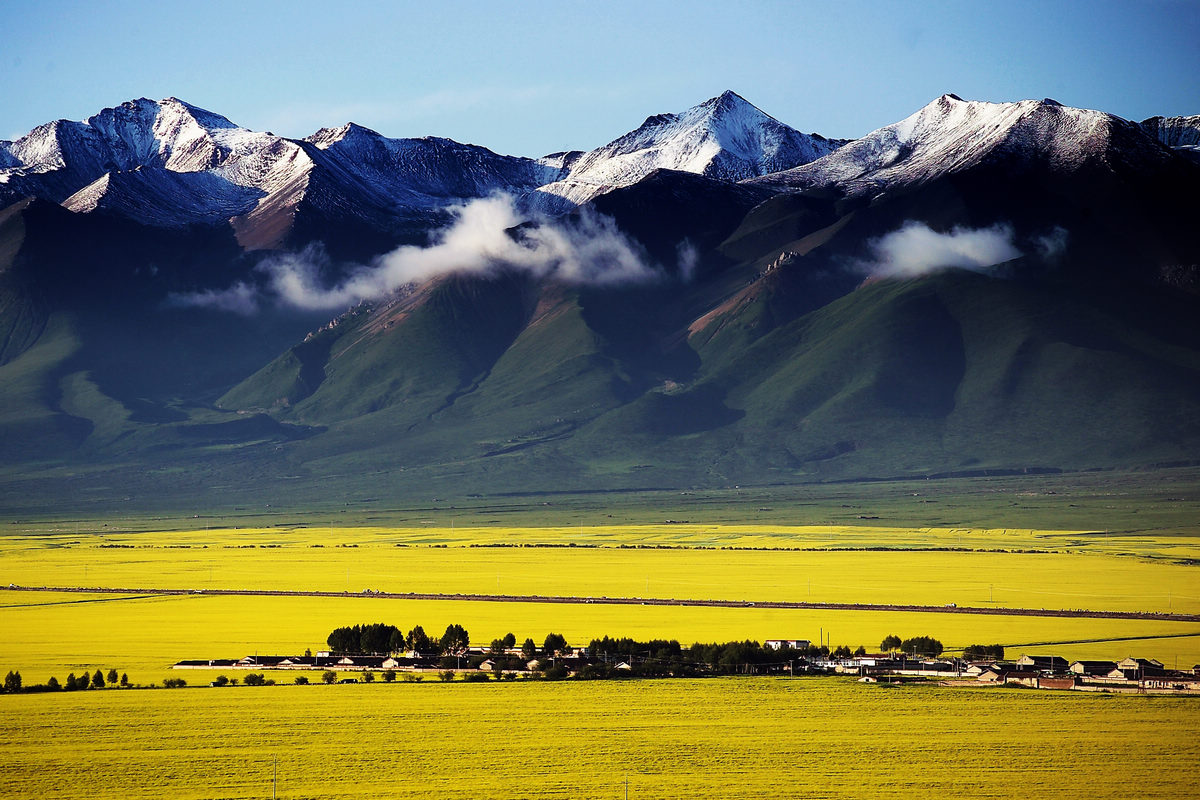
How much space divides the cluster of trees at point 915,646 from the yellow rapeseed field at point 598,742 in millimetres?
9334

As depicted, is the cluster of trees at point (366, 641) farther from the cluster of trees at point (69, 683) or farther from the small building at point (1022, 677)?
the small building at point (1022, 677)

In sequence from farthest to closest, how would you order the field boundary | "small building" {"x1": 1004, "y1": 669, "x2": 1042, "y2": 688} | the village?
the field boundary, "small building" {"x1": 1004, "y1": 669, "x2": 1042, "y2": 688}, the village

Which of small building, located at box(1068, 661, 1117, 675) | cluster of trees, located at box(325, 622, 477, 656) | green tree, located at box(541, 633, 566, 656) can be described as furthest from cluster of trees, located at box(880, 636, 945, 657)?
cluster of trees, located at box(325, 622, 477, 656)

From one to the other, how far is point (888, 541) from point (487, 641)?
3456 inches

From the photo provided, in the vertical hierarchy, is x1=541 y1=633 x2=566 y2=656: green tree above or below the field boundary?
below

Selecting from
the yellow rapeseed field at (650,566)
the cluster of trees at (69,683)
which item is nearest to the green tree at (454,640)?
the cluster of trees at (69,683)

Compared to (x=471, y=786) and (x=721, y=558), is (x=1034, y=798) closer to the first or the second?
(x=471, y=786)

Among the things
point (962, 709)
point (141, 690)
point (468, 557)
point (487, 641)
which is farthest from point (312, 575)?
point (962, 709)

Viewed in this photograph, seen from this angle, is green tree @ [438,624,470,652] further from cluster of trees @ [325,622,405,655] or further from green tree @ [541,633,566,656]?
green tree @ [541,633,566,656]

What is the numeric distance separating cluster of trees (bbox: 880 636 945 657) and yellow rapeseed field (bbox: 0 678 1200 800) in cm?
933

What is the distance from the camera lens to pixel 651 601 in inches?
4038

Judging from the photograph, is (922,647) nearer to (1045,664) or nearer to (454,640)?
(1045,664)

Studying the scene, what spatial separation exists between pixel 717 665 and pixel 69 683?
1126 inches

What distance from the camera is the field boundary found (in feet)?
313
